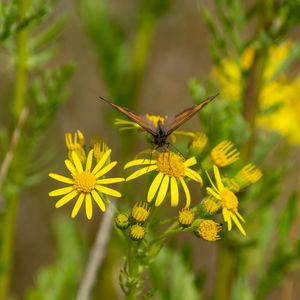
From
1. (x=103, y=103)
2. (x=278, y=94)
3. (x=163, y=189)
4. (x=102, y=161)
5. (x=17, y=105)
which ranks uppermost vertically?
(x=103, y=103)

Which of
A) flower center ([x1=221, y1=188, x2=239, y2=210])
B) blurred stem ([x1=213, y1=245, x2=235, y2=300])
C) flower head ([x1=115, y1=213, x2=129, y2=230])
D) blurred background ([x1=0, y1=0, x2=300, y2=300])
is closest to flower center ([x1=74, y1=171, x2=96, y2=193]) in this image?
flower head ([x1=115, y1=213, x2=129, y2=230])

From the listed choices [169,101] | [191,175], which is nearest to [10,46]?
[191,175]

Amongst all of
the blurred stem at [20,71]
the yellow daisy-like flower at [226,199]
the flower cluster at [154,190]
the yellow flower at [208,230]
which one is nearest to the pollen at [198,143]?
the flower cluster at [154,190]

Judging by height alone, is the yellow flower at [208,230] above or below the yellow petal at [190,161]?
below

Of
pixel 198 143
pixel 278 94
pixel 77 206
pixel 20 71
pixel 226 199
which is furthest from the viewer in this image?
pixel 278 94

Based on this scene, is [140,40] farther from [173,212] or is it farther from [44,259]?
[44,259]

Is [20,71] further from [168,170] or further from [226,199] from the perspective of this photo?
[226,199]

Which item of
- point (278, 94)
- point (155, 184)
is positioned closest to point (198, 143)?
point (155, 184)

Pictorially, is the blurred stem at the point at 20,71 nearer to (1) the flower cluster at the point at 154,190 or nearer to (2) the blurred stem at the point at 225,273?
(1) the flower cluster at the point at 154,190
